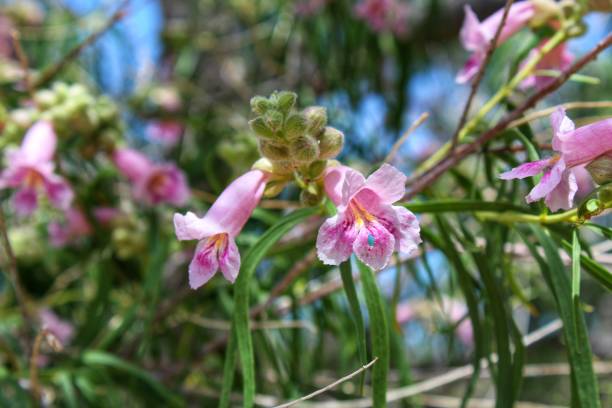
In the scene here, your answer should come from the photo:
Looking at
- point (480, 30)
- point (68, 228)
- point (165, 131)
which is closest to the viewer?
point (480, 30)

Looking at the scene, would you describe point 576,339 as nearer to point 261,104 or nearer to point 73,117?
point 261,104

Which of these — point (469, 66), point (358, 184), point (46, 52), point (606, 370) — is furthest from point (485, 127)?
point (46, 52)

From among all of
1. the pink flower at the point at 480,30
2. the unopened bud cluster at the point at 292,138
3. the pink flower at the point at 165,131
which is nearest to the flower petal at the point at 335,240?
the unopened bud cluster at the point at 292,138

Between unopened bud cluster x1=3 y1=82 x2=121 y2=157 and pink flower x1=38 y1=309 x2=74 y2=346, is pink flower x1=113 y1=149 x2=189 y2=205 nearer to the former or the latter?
unopened bud cluster x1=3 y1=82 x2=121 y2=157

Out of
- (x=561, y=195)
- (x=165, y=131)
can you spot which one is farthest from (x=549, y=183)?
(x=165, y=131)

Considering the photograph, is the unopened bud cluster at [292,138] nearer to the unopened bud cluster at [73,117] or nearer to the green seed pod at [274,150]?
the green seed pod at [274,150]

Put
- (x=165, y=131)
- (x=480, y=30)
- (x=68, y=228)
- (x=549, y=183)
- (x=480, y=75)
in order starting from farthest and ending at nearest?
1. (x=165, y=131)
2. (x=68, y=228)
3. (x=480, y=30)
4. (x=480, y=75)
5. (x=549, y=183)

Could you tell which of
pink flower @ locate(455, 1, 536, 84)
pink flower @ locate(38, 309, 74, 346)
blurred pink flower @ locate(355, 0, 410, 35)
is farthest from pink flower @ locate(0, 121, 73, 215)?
blurred pink flower @ locate(355, 0, 410, 35)
